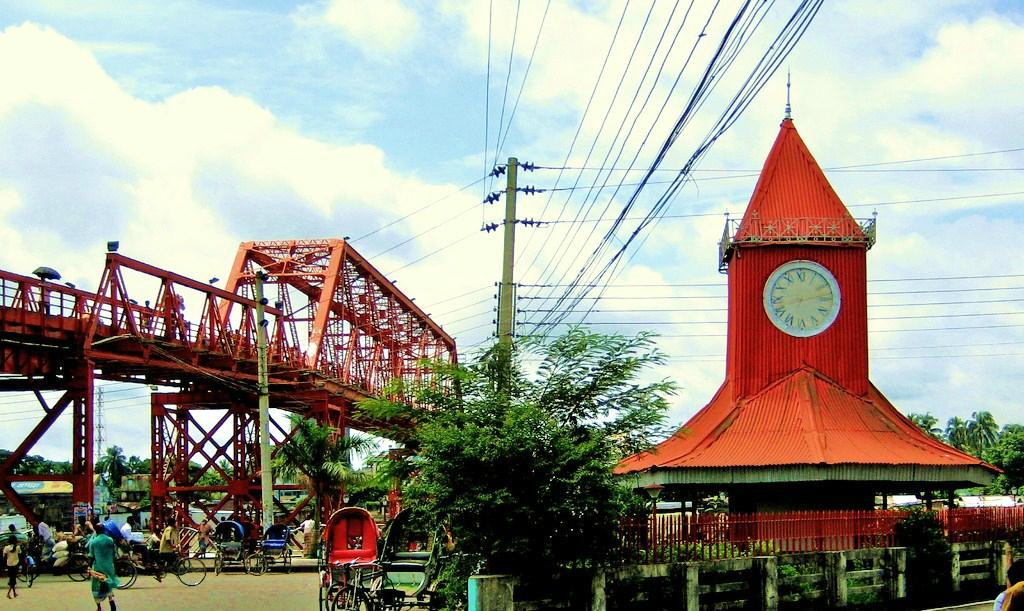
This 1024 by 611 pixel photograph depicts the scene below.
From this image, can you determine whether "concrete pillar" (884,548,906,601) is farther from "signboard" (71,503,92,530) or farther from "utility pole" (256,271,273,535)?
"signboard" (71,503,92,530)

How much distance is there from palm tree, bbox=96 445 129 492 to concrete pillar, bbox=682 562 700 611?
148433mm

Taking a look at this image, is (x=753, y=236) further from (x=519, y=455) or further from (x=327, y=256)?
(x=327, y=256)

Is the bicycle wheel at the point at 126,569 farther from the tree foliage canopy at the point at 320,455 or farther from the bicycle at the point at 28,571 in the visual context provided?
the tree foliage canopy at the point at 320,455

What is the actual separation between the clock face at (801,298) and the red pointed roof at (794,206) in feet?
3.22

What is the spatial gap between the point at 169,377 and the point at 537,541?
36.9 metres

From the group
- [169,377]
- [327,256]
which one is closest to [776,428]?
[169,377]

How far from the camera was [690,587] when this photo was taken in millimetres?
20562

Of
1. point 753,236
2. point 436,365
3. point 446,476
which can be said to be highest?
point 753,236

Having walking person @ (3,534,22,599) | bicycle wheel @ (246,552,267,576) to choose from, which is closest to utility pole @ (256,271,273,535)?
bicycle wheel @ (246,552,267,576)

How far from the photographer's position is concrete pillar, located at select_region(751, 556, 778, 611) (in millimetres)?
21953

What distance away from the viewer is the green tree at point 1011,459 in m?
79.9

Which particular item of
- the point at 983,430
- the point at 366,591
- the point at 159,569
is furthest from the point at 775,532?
the point at 983,430

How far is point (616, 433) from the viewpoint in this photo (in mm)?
20500

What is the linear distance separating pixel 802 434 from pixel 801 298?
489cm
